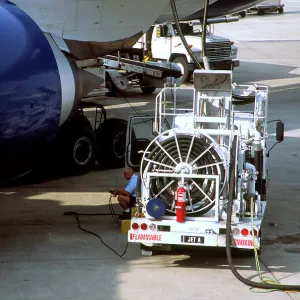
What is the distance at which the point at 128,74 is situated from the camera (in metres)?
28.8

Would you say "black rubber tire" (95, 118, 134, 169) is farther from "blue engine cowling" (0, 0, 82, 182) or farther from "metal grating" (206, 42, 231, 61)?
"metal grating" (206, 42, 231, 61)

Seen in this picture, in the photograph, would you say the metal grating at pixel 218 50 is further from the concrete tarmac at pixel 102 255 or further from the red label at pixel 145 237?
the red label at pixel 145 237

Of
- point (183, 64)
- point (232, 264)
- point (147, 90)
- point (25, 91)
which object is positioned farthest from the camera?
point (183, 64)

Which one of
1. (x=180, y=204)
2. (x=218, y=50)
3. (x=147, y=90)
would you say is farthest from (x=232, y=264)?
(x=218, y=50)

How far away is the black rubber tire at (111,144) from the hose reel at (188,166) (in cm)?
651

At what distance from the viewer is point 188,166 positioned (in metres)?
11.9

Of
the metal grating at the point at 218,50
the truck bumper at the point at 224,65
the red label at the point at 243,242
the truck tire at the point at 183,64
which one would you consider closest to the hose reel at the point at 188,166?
the red label at the point at 243,242

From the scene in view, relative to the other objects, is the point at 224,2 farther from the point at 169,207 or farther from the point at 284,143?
the point at 169,207

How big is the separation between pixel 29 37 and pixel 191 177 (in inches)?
151

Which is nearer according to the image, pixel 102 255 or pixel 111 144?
pixel 102 255

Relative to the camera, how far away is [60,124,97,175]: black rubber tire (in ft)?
58.0

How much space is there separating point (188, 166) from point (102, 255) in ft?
6.96

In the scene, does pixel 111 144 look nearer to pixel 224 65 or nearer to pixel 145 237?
pixel 145 237

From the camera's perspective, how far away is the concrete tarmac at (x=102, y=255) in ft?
36.0
